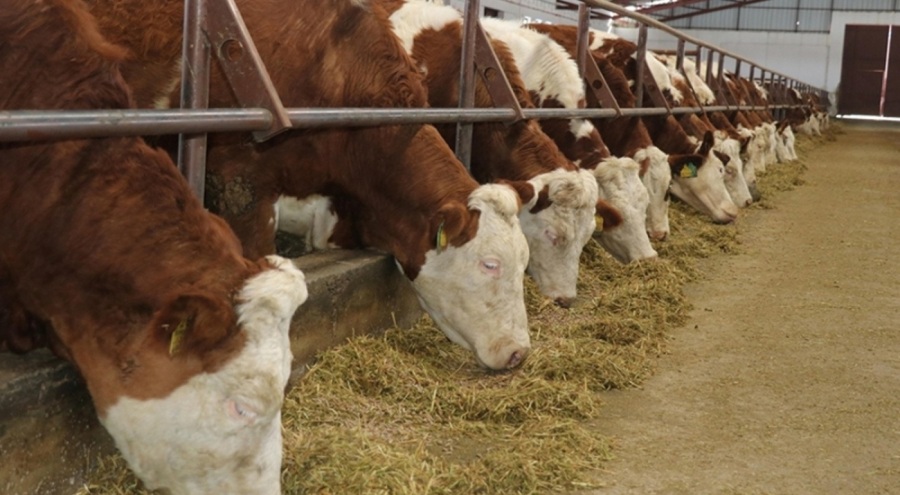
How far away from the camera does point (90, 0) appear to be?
184 inches

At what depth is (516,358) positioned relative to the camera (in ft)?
15.6

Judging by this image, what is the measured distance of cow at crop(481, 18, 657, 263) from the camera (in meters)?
7.64

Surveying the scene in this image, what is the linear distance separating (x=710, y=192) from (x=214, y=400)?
9.05 m

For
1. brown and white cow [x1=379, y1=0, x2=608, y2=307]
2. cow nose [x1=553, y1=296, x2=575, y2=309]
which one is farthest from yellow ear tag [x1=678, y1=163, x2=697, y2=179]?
cow nose [x1=553, y1=296, x2=575, y2=309]

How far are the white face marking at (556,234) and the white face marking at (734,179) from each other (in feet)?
22.2

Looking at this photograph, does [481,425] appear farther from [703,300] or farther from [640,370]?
[703,300]

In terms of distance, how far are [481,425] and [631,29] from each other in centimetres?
3740

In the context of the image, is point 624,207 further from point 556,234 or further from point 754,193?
point 754,193

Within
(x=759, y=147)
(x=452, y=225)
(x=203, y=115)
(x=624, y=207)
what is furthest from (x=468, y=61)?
(x=759, y=147)

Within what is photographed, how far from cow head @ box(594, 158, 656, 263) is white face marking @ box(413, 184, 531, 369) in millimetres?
2886

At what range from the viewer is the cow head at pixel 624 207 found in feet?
25.1

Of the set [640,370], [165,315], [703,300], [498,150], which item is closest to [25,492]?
[165,315]

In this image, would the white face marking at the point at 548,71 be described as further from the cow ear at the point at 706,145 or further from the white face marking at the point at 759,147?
the white face marking at the point at 759,147

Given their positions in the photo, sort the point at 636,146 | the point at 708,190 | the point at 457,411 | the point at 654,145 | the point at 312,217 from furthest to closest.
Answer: the point at 708,190 → the point at 654,145 → the point at 636,146 → the point at 312,217 → the point at 457,411
